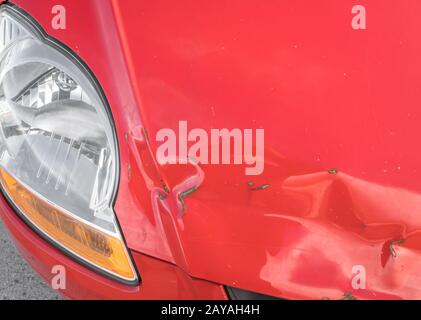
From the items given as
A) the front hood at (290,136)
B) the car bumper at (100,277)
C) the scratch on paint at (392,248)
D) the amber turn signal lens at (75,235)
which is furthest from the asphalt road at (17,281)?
the scratch on paint at (392,248)

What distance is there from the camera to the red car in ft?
3.88

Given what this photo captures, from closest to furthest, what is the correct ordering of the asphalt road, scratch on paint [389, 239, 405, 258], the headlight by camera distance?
scratch on paint [389, 239, 405, 258]
the headlight
the asphalt road

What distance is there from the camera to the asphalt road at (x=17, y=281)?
2.06 metres

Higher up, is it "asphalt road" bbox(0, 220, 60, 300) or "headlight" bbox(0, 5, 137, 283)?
"headlight" bbox(0, 5, 137, 283)

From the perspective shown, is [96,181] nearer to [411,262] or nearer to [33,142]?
[33,142]

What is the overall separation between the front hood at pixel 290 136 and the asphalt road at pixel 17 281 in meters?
0.96

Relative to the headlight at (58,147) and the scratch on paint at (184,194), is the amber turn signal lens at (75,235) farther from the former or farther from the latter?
the scratch on paint at (184,194)

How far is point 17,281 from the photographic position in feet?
6.88

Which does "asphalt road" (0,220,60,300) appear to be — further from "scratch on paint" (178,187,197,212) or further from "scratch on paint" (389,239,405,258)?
"scratch on paint" (389,239,405,258)

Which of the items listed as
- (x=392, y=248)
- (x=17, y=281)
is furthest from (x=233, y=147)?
(x=17, y=281)

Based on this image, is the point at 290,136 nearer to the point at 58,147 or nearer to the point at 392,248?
the point at 392,248

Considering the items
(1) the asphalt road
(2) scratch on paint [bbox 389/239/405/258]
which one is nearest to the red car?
(2) scratch on paint [bbox 389/239/405/258]

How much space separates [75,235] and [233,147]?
45 centimetres

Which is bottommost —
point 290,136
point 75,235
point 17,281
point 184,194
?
point 17,281
